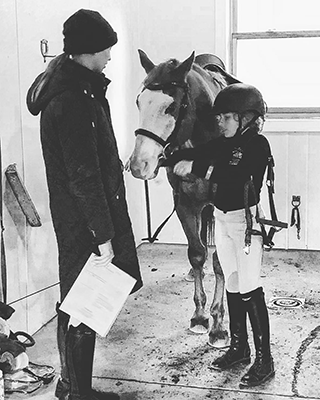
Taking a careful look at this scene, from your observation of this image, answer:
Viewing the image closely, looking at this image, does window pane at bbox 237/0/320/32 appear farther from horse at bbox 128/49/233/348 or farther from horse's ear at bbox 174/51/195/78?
horse's ear at bbox 174/51/195/78

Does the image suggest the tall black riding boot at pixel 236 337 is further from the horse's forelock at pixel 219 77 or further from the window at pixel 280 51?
the window at pixel 280 51

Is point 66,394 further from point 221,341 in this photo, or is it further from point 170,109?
point 170,109

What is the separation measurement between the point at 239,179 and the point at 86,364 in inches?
37.2

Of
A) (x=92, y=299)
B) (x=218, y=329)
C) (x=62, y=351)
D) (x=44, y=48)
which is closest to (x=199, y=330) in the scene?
(x=218, y=329)

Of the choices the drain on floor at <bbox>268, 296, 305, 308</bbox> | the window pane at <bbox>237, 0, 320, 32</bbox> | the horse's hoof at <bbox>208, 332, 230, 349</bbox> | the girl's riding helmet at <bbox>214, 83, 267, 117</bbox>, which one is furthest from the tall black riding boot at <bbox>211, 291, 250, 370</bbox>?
the window pane at <bbox>237, 0, 320, 32</bbox>

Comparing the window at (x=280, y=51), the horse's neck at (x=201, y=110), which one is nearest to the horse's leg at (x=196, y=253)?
the horse's neck at (x=201, y=110)

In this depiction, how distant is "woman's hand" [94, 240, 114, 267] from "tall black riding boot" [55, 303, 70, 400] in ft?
1.06

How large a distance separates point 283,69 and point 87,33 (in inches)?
127

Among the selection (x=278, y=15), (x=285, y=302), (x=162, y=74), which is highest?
(x=278, y=15)

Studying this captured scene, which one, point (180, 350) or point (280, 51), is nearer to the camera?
point (180, 350)

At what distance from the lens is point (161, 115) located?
→ 2752 mm

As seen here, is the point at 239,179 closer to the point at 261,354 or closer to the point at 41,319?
the point at 261,354

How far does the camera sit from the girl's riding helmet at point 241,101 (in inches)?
101

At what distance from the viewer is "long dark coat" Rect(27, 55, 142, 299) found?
7.05 feet
